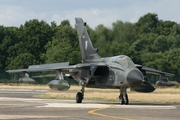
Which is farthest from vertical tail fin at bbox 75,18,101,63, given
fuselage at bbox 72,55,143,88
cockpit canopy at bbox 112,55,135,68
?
cockpit canopy at bbox 112,55,135,68

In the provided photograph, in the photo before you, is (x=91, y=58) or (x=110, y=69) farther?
(x=91, y=58)

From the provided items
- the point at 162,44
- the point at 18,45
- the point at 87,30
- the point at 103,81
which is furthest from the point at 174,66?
the point at 103,81

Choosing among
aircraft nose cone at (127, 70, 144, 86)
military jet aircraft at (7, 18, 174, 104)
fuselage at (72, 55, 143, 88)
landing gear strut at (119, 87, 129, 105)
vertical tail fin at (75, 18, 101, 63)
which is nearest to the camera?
aircraft nose cone at (127, 70, 144, 86)

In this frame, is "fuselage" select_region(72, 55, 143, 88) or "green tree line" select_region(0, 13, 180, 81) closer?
"fuselage" select_region(72, 55, 143, 88)

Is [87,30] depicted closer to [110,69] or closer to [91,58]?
[91,58]

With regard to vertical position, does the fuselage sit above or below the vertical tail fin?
below

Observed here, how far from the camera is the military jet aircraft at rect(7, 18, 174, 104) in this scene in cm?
2973

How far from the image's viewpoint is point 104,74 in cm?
3180

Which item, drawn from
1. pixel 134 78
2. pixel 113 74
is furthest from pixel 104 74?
pixel 134 78

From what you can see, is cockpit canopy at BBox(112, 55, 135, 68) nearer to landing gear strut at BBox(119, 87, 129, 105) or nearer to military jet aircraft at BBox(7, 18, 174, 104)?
military jet aircraft at BBox(7, 18, 174, 104)

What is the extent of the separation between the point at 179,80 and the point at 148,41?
10.5 meters

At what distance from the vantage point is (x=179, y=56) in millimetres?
79000

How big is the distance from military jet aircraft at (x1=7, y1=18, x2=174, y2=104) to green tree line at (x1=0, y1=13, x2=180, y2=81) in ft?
5.58

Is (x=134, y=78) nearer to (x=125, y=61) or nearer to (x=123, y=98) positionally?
(x=125, y=61)
